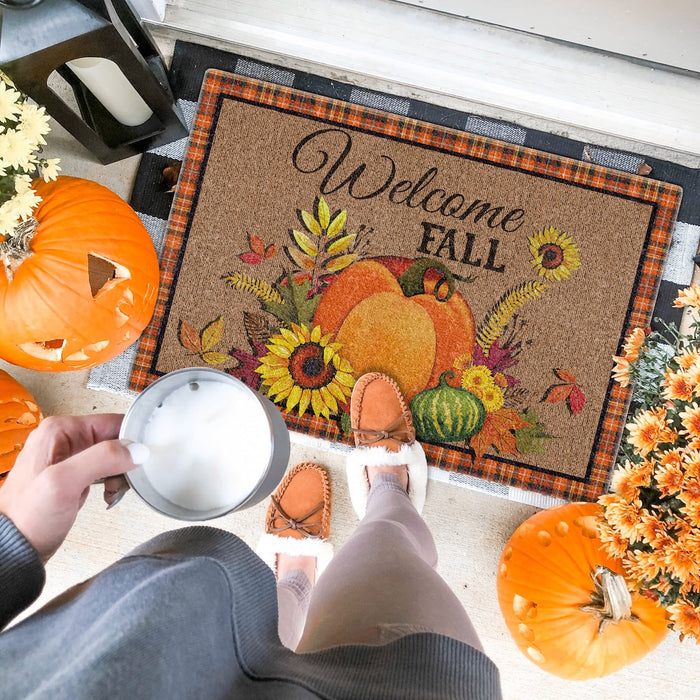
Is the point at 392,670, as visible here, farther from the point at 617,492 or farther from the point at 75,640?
the point at 617,492

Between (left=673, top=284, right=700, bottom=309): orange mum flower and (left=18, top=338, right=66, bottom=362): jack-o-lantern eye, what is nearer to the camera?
(left=673, top=284, right=700, bottom=309): orange mum flower

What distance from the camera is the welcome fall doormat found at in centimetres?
129

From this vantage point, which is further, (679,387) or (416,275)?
(416,275)

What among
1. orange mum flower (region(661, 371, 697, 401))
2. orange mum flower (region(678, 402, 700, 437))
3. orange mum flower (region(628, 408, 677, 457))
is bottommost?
orange mum flower (region(628, 408, 677, 457))

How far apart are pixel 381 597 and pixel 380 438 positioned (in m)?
0.51

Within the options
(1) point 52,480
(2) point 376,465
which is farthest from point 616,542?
(1) point 52,480

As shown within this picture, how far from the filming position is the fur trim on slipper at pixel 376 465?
1.26 metres

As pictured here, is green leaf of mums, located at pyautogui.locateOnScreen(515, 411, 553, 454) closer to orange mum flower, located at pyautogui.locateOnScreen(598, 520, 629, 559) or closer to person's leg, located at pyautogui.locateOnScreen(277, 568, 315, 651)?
orange mum flower, located at pyautogui.locateOnScreen(598, 520, 629, 559)

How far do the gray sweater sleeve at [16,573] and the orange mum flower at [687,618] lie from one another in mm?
830

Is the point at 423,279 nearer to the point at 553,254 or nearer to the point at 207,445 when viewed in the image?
the point at 553,254

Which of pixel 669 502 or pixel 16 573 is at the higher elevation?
pixel 669 502

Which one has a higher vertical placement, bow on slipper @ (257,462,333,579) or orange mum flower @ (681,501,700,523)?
orange mum flower @ (681,501,700,523)

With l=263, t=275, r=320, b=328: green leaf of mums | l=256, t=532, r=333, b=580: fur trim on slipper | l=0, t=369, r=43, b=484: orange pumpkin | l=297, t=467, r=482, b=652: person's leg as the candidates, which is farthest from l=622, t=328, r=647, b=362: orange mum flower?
l=0, t=369, r=43, b=484: orange pumpkin

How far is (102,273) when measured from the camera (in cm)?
105
